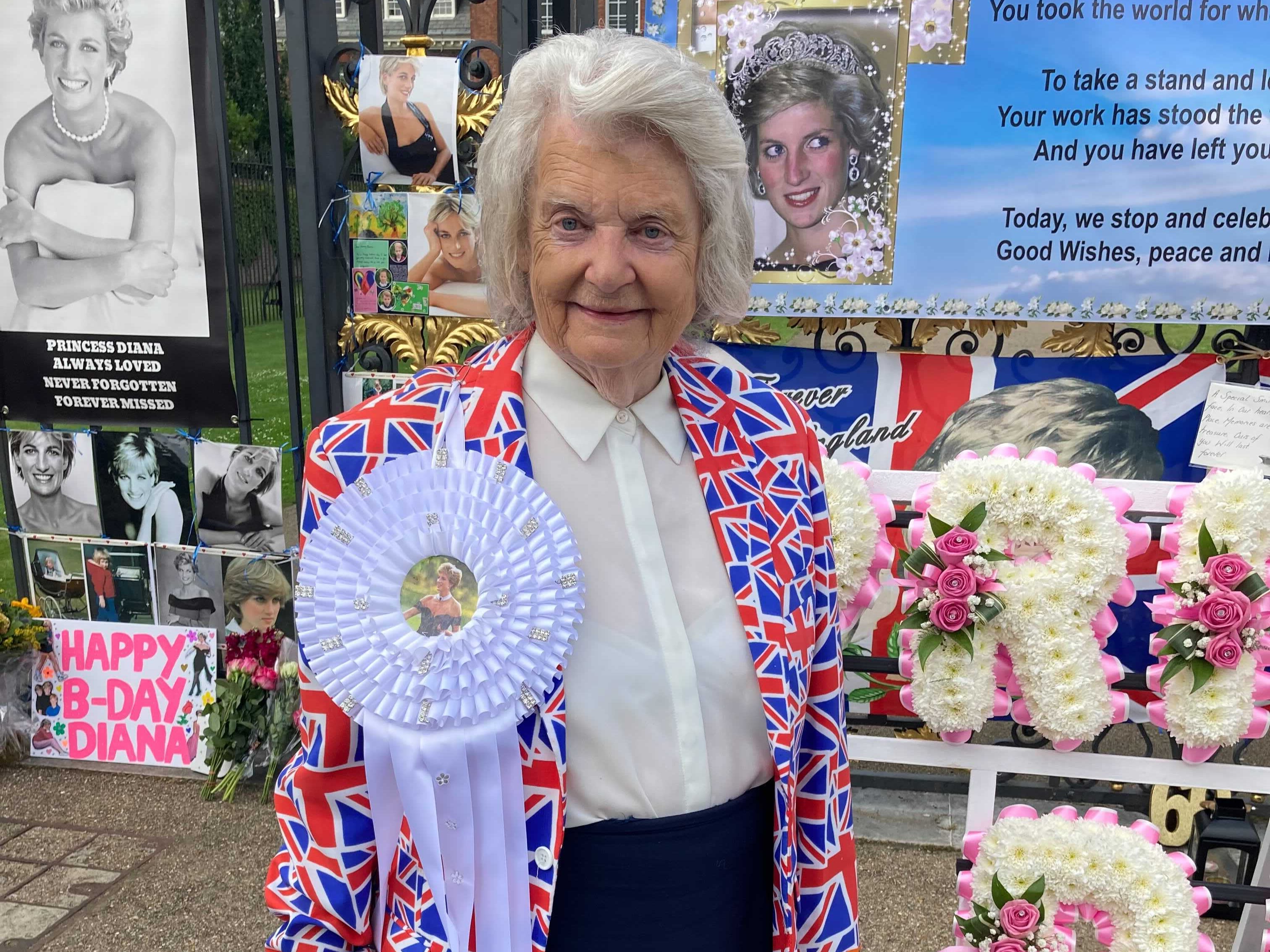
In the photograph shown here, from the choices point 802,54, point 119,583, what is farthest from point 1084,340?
point 119,583

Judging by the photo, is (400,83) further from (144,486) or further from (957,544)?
(957,544)

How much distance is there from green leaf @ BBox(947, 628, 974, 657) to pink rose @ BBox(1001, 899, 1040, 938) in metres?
0.50

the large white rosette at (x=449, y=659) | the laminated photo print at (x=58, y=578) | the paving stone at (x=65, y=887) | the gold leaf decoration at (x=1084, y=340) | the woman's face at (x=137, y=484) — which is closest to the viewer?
the large white rosette at (x=449, y=659)

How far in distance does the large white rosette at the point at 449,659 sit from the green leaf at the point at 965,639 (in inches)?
46.1

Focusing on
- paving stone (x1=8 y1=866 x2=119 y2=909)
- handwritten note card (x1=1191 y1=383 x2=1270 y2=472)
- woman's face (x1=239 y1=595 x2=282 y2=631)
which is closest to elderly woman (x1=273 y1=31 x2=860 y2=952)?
handwritten note card (x1=1191 y1=383 x2=1270 y2=472)

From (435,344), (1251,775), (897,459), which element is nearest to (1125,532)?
(1251,775)

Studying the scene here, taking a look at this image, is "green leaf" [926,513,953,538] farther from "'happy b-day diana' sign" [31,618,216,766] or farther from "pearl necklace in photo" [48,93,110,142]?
"pearl necklace in photo" [48,93,110,142]

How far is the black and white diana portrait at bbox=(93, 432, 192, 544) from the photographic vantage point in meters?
3.67

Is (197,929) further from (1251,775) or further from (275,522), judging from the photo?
(1251,775)

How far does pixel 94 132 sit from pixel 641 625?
3.13 meters

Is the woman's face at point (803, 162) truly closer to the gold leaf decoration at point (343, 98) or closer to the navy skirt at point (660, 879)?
the gold leaf decoration at point (343, 98)

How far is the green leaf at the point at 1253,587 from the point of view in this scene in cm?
197

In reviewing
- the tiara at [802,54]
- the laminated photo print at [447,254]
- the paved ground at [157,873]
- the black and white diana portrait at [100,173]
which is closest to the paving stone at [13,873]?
the paved ground at [157,873]

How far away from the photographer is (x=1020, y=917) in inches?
77.2
